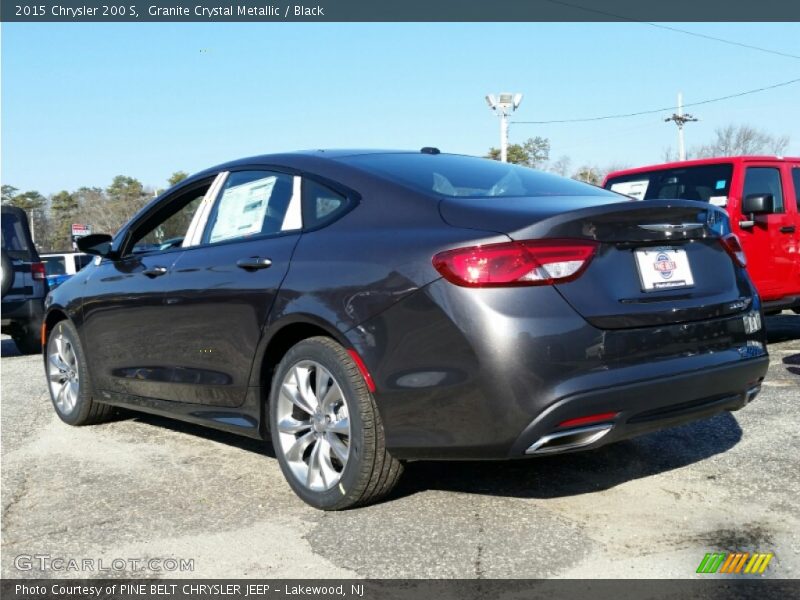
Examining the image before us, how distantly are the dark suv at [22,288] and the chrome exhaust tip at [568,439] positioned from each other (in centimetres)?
876

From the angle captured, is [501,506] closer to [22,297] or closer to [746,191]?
[746,191]

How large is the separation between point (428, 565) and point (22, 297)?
8721 millimetres

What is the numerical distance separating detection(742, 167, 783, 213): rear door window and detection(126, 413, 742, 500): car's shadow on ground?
394 cm

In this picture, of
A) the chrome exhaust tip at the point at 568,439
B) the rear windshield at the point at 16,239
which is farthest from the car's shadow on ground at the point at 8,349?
the chrome exhaust tip at the point at 568,439

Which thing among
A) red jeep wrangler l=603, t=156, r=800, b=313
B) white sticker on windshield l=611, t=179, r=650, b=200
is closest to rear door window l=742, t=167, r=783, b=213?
red jeep wrangler l=603, t=156, r=800, b=313

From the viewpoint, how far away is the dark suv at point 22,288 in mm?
10195

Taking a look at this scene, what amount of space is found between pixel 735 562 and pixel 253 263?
89.0 inches

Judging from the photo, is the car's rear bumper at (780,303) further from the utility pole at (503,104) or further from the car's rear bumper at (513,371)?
the utility pole at (503,104)

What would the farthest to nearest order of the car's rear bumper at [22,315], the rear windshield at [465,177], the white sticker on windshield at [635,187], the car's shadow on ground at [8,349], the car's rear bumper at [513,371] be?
1. the car's shadow on ground at [8,349]
2. the car's rear bumper at [22,315]
3. the white sticker on windshield at [635,187]
4. the rear windshield at [465,177]
5. the car's rear bumper at [513,371]

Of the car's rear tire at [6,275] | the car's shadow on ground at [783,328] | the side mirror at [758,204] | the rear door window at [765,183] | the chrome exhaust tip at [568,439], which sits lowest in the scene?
the car's shadow on ground at [783,328]

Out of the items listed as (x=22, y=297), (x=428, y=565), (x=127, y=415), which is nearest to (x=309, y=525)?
(x=428, y=565)

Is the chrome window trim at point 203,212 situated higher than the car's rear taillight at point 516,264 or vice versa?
the chrome window trim at point 203,212

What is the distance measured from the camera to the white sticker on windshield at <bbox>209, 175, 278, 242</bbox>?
409 cm

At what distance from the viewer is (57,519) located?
11.9ft
